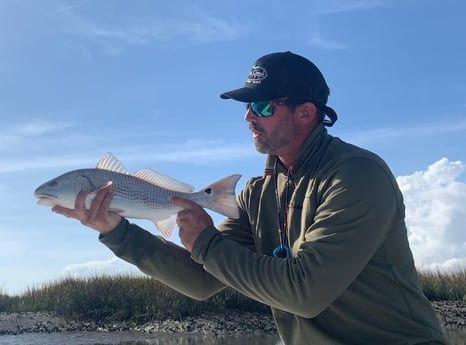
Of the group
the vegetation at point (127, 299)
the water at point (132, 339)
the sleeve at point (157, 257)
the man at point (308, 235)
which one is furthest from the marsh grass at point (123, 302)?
A: the man at point (308, 235)

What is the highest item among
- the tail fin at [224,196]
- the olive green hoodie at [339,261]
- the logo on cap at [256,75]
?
the logo on cap at [256,75]

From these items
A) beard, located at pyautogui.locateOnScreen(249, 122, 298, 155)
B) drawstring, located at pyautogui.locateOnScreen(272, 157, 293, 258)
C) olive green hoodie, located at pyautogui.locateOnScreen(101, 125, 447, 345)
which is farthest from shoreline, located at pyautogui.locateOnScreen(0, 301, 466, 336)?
olive green hoodie, located at pyautogui.locateOnScreen(101, 125, 447, 345)

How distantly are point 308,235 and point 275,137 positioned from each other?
0.80 m

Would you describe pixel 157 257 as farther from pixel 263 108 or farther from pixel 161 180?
pixel 263 108

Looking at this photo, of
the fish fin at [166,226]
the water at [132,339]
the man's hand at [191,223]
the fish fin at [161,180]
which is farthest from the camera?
the water at [132,339]

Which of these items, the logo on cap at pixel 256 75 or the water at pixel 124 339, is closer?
the logo on cap at pixel 256 75

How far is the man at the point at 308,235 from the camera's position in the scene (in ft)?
12.3

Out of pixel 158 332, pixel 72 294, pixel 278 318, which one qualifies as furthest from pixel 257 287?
pixel 72 294

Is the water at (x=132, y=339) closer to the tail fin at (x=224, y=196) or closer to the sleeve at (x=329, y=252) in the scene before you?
the tail fin at (x=224, y=196)

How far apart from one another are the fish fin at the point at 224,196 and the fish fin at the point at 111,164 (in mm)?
780

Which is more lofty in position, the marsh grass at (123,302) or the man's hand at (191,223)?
the man's hand at (191,223)

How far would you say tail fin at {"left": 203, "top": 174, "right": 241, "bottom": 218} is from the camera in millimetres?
4465

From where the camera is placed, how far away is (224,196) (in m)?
4.49

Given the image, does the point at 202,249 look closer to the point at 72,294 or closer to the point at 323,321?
the point at 323,321
